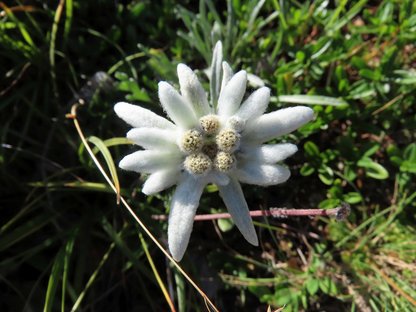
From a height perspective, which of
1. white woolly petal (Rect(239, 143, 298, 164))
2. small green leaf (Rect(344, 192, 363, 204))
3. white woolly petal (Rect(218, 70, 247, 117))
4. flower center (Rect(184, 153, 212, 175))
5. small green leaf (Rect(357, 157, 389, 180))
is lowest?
small green leaf (Rect(344, 192, 363, 204))

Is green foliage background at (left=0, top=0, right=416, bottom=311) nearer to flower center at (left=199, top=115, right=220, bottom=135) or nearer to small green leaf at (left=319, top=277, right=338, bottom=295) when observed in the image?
small green leaf at (left=319, top=277, right=338, bottom=295)

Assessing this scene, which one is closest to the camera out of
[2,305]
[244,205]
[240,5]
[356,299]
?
[244,205]

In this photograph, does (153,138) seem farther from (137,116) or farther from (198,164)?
(198,164)

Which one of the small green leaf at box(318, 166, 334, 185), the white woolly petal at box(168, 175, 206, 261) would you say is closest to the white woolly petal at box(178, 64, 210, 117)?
the white woolly petal at box(168, 175, 206, 261)

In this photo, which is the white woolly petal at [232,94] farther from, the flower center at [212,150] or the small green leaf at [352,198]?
the small green leaf at [352,198]

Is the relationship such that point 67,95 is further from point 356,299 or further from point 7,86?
point 356,299

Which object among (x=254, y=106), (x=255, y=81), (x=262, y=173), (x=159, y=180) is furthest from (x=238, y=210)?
(x=255, y=81)


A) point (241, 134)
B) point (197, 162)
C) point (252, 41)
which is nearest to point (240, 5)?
point (252, 41)
